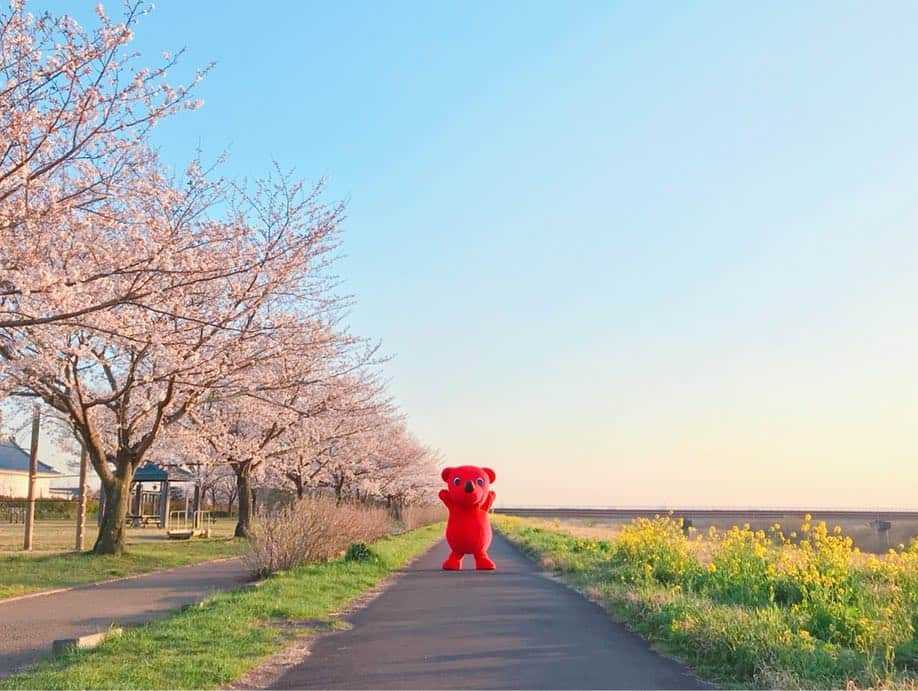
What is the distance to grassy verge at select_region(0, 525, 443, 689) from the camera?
266 inches

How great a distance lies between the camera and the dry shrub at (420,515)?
4505 centimetres

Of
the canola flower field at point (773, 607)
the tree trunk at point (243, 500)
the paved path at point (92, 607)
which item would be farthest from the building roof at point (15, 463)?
the canola flower field at point (773, 607)

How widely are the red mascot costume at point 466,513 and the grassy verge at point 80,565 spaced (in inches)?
258

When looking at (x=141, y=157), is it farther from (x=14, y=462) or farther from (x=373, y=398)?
(x=14, y=462)

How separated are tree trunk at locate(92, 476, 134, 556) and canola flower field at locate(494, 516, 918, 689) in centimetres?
1071

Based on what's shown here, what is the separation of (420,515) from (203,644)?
4436 cm

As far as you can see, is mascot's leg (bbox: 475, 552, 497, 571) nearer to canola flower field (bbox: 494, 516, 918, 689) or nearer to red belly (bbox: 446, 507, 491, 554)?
red belly (bbox: 446, 507, 491, 554)

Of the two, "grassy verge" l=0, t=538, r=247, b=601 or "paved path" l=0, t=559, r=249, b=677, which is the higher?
"grassy verge" l=0, t=538, r=247, b=601

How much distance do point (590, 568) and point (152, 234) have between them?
1081 cm

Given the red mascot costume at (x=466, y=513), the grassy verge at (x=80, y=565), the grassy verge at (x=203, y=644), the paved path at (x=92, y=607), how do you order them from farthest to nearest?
the red mascot costume at (x=466, y=513) < the grassy verge at (x=80, y=565) < the paved path at (x=92, y=607) < the grassy verge at (x=203, y=644)

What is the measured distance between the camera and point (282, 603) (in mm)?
11086

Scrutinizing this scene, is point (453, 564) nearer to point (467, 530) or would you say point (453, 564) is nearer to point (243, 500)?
point (467, 530)

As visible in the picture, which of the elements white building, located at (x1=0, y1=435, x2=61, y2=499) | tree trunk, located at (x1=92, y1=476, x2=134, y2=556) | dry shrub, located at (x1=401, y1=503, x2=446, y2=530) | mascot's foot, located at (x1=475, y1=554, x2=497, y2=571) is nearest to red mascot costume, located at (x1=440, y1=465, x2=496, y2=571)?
mascot's foot, located at (x1=475, y1=554, x2=497, y2=571)

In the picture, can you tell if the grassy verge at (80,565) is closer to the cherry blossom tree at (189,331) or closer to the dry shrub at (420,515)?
the cherry blossom tree at (189,331)
